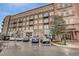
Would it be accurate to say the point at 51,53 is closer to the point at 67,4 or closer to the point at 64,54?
the point at 64,54

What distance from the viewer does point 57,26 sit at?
302cm

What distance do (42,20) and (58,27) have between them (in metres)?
0.48

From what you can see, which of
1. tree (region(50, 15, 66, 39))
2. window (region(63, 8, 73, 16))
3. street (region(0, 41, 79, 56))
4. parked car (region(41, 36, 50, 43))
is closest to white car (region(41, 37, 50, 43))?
parked car (region(41, 36, 50, 43))

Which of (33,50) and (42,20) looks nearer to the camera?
(33,50)

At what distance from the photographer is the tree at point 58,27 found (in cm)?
299

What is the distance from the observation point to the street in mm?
2885

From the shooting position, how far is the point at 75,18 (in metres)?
2.98

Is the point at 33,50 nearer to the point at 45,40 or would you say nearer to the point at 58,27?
the point at 45,40

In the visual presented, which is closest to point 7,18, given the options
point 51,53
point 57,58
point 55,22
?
point 55,22

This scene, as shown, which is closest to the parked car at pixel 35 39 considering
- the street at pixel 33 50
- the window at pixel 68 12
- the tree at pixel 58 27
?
the street at pixel 33 50

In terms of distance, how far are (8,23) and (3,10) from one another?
36 cm

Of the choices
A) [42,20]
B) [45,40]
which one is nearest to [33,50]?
[45,40]

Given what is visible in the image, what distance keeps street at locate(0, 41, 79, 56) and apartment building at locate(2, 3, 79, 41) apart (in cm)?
29

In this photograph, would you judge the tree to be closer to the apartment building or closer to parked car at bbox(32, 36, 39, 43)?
the apartment building
